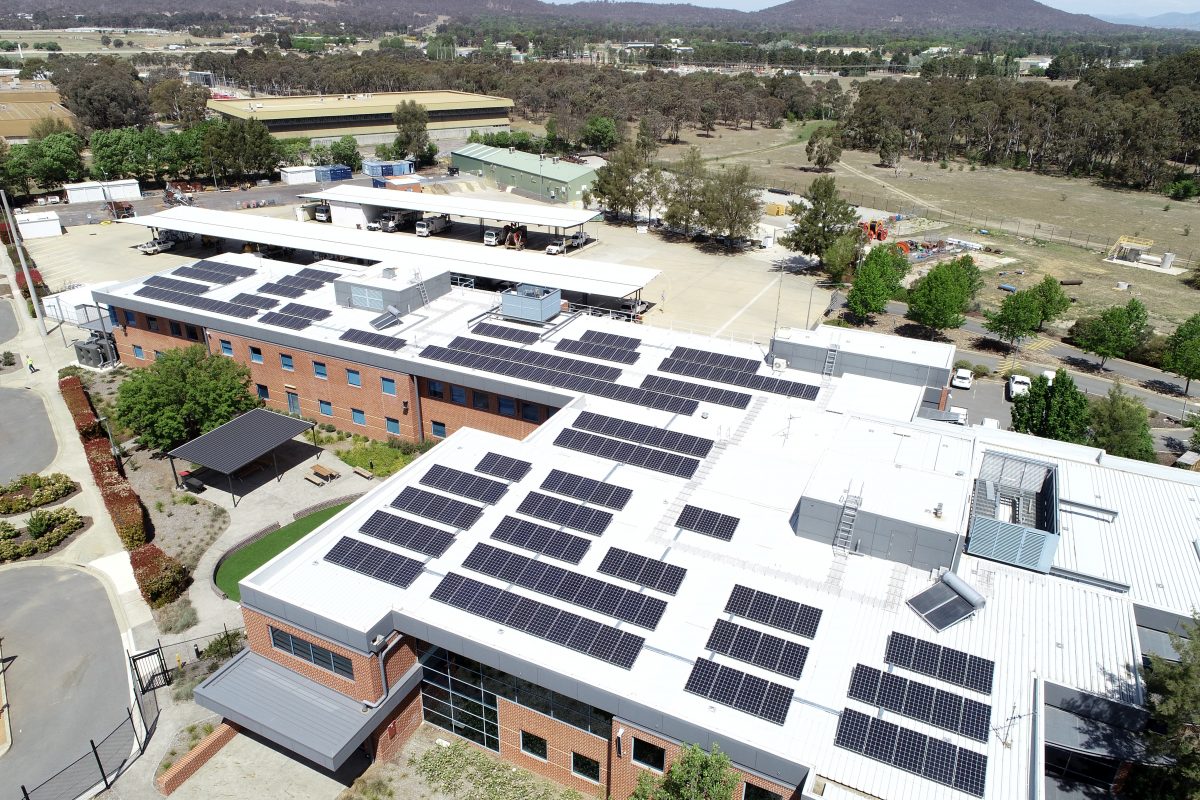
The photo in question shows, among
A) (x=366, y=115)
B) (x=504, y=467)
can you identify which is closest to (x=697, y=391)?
(x=504, y=467)

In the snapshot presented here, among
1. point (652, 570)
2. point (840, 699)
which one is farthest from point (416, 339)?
point (840, 699)

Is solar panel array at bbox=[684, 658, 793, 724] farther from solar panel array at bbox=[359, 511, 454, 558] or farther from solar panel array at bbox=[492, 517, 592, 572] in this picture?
solar panel array at bbox=[359, 511, 454, 558]

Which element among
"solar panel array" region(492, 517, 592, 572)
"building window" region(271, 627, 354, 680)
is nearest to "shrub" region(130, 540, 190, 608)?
"building window" region(271, 627, 354, 680)

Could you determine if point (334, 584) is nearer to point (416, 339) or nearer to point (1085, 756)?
point (416, 339)

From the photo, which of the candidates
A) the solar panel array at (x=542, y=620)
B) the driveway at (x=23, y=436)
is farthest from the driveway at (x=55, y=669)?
the solar panel array at (x=542, y=620)

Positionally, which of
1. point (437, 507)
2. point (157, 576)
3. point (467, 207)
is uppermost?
point (437, 507)

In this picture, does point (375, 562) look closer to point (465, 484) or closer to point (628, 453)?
point (465, 484)
